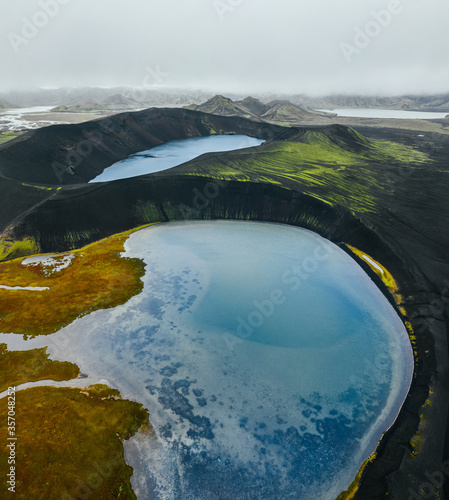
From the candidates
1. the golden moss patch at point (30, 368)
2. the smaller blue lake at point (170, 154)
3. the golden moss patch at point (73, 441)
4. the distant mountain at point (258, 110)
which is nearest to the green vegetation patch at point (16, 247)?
the golden moss patch at point (30, 368)

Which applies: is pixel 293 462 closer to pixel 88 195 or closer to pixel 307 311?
pixel 307 311

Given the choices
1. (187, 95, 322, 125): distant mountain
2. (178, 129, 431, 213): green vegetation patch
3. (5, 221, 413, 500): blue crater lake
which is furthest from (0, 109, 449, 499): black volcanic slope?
(187, 95, 322, 125): distant mountain

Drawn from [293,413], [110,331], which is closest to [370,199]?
[293,413]

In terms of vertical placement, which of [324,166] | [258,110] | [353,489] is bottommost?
[353,489]

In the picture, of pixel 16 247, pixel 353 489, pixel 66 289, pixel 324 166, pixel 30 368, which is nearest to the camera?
pixel 353 489

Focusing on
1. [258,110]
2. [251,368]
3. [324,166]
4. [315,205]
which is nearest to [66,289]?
[251,368]

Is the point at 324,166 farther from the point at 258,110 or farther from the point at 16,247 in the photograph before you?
the point at 258,110

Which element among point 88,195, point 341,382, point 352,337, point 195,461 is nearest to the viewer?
point 195,461

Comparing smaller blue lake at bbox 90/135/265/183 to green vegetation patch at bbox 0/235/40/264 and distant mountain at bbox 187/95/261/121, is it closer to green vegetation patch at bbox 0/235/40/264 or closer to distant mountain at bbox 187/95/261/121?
green vegetation patch at bbox 0/235/40/264
